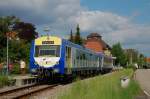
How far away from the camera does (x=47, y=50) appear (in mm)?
33781

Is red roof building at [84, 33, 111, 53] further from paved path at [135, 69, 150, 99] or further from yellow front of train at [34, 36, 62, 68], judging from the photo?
yellow front of train at [34, 36, 62, 68]

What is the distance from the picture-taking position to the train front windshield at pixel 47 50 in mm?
33312

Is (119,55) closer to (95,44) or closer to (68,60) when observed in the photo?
(95,44)

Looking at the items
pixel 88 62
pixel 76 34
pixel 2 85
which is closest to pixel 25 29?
pixel 88 62

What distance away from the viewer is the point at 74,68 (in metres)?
36.8

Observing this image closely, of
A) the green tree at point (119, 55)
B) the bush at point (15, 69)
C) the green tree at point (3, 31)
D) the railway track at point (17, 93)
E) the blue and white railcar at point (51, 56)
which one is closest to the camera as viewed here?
the railway track at point (17, 93)

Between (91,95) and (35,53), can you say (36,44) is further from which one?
(91,95)

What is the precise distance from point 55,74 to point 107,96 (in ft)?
66.6

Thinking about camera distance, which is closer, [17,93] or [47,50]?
[17,93]

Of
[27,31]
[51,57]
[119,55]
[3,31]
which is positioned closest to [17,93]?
[51,57]

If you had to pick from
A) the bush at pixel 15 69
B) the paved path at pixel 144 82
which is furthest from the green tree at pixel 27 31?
the bush at pixel 15 69

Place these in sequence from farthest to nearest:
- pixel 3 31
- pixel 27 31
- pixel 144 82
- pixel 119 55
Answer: pixel 119 55 < pixel 27 31 < pixel 3 31 < pixel 144 82

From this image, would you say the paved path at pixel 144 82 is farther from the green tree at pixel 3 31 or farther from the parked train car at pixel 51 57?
the green tree at pixel 3 31

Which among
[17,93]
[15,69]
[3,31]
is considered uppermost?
[3,31]
